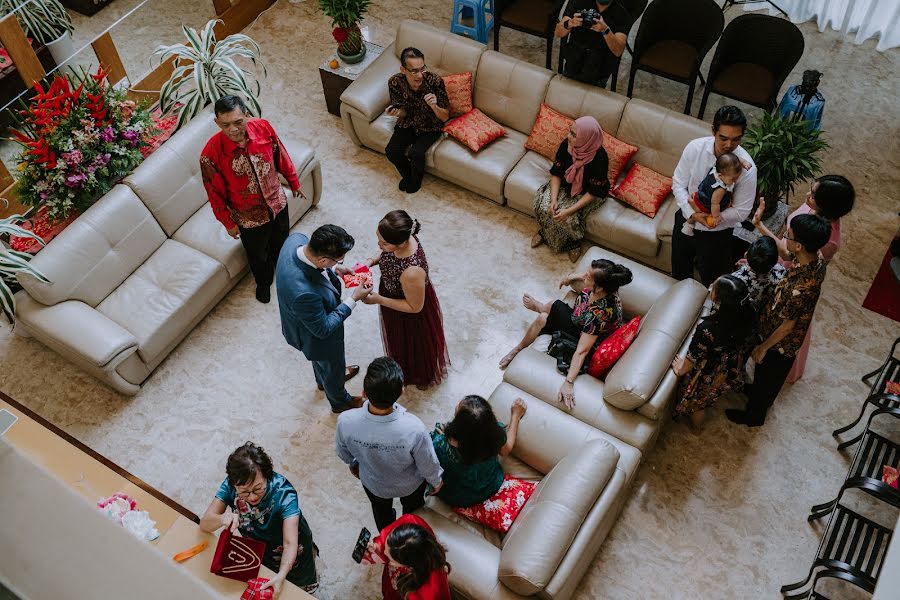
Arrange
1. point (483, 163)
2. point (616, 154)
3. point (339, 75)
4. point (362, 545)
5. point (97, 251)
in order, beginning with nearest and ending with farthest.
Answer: point (362, 545) → point (97, 251) → point (616, 154) → point (483, 163) → point (339, 75)

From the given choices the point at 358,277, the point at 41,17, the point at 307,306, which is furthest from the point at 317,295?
the point at 41,17

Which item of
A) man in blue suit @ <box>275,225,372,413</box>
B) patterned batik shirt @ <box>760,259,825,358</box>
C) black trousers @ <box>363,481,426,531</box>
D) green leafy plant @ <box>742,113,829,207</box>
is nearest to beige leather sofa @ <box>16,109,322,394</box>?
man in blue suit @ <box>275,225,372,413</box>

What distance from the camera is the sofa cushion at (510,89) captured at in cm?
548

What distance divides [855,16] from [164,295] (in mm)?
6266

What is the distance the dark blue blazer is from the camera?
3.57 m

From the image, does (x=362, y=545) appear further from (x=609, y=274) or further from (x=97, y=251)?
(x=97, y=251)

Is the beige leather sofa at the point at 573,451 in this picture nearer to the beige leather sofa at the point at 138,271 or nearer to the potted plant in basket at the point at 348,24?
the beige leather sofa at the point at 138,271

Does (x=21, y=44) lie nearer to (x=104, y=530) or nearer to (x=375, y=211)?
(x=375, y=211)

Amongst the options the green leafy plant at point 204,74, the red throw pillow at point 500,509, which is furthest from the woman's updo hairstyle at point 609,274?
the green leafy plant at point 204,74

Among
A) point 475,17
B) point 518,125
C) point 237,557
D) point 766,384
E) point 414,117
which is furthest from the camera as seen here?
point 475,17

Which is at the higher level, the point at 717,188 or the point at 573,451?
the point at 717,188

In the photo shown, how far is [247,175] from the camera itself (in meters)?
4.52

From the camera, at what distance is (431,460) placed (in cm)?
322

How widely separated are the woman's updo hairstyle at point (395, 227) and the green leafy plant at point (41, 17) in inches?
148
